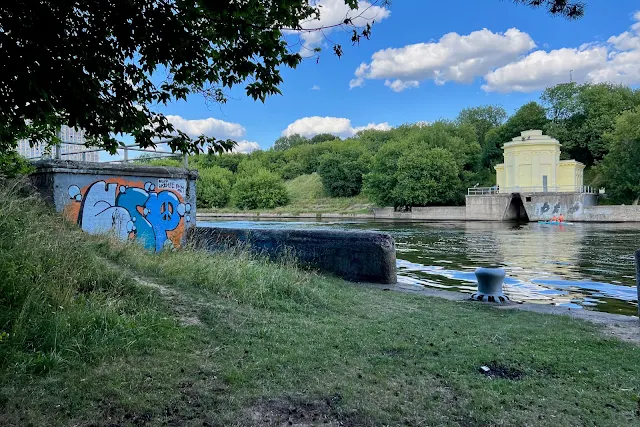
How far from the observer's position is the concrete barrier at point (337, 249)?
11211 mm

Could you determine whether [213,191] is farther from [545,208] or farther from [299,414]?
[299,414]

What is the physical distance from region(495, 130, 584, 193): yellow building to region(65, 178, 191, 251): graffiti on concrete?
169 ft

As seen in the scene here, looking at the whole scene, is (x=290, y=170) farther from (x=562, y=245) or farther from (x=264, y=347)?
(x=264, y=347)

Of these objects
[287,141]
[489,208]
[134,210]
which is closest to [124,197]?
[134,210]

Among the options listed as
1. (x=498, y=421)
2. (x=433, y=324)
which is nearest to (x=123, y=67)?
(x=498, y=421)

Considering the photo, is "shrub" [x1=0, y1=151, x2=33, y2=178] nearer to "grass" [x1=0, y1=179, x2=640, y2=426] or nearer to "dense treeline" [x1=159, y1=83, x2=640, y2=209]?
"grass" [x1=0, y1=179, x2=640, y2=426]

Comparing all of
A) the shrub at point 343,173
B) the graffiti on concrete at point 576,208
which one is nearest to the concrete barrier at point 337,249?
the graffiti on concrete at point 576,208

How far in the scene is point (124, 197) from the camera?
14.1 metres

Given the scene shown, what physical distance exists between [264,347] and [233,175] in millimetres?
100704

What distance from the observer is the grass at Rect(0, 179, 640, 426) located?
11.9 feet

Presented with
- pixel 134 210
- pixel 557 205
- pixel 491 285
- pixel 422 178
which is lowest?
pixel 491 285

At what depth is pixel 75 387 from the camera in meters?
3.69

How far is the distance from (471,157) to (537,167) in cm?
1574

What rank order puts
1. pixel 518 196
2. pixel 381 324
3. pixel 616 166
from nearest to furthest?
pixel 381 324, pixel 616 166, pixel 518 196
